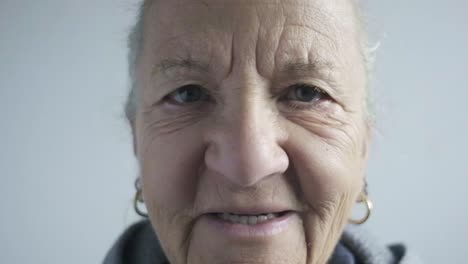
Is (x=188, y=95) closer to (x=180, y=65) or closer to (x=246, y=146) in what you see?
(x=180, y=65)

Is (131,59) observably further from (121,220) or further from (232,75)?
(121,220)

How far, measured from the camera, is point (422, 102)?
1329 millimetres

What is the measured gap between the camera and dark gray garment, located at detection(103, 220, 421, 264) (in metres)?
0.97

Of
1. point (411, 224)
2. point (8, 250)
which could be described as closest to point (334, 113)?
point (411, 224)

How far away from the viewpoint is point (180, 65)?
25.9 inches

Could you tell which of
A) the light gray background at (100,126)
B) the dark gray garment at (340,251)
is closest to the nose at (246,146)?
the dark gray garment at (340,251)

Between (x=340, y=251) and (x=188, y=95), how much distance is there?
638 millimetres

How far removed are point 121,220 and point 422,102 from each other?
120cm

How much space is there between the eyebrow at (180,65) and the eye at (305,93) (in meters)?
0.16

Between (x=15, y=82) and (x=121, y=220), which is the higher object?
(x=15, y=82)

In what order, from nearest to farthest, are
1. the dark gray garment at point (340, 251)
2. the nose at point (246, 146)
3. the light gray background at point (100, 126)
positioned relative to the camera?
the nose at point (246, 146), the dark gray garment at point (340, 251), the light gray background at point (100, 126)

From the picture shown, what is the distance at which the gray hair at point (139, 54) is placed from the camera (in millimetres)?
762

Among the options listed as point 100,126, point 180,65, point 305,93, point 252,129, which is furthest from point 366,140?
point 100,126

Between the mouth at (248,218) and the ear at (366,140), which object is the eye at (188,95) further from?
the ear at (366,140)
